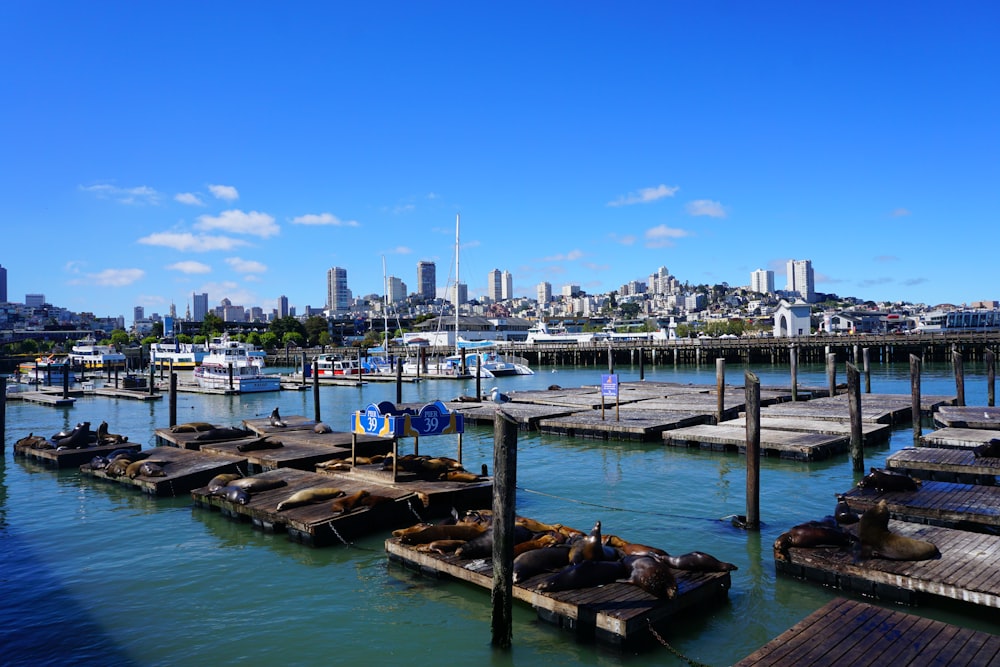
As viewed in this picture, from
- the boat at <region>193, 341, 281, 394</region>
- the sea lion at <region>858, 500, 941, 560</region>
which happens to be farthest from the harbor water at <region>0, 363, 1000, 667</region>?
the boat at <region>193, 341, 281, 394</region>

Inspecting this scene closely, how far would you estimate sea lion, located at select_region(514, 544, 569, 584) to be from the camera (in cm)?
818

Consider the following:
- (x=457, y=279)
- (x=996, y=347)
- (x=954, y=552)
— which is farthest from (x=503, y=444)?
(x=996, y=347)

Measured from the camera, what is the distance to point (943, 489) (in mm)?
11734

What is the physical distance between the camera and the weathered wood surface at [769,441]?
17484 millimetres

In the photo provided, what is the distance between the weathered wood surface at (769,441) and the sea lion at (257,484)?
11944mm

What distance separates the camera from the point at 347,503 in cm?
1175

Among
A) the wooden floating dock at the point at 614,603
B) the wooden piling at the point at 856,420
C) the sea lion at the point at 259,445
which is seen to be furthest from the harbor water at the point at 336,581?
the sea lion at the point at 259,445

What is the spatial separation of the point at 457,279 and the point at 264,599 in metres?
52.7

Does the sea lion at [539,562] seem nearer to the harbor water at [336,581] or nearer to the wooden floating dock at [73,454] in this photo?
the harbor water at [336,581]

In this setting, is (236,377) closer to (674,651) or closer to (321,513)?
(321,513)

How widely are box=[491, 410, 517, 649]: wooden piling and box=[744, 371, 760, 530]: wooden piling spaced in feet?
17.9

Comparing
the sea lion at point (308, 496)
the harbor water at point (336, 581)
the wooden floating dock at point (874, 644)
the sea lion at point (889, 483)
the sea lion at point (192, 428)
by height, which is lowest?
the harbor water at point (336, 581)

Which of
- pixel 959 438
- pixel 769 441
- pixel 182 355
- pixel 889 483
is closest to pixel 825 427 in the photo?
pixel 769 441

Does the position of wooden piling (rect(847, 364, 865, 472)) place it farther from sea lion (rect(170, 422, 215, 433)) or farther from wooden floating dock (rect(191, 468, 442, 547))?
sea lion (rect(170, 422, 215, 433))
